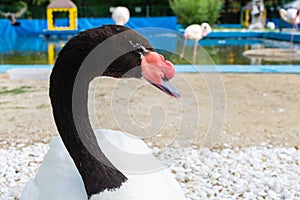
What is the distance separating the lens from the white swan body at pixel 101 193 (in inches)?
63.1

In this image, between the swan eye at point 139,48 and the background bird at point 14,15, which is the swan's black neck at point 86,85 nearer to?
the swan eye at point 139,48

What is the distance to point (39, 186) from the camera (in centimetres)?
187

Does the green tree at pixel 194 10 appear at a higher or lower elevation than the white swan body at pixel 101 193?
higher

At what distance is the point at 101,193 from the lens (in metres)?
1.58

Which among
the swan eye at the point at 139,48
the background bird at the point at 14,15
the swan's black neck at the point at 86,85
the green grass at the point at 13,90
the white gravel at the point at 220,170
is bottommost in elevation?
the green grass at the point at 13,90

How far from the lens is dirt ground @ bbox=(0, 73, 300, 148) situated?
3436 mm

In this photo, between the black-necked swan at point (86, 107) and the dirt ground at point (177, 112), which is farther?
the dirt ground at point (177, 112)

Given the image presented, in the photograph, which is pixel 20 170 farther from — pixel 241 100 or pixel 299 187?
pixel 241 100

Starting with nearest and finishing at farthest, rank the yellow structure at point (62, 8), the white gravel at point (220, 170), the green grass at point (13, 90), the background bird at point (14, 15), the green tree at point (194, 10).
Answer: the white gravel at point (220, 170) → the green grass at point (13, 90) → the yellow structure at point (62, 8) → the green tree at point (194, 10) → the background bird at point (14, 15)

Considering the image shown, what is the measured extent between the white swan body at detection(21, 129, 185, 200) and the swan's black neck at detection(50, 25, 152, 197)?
0.17ft

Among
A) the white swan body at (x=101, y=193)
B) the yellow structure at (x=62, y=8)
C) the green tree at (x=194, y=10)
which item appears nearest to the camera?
the white swan body at (x=101, y=193)

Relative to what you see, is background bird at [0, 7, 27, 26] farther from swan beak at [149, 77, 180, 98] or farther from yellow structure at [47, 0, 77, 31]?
swan beak at [149, 77, 180, 98]

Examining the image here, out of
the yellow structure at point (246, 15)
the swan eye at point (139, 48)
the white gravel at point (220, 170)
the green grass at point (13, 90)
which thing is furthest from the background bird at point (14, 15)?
the swan eye at point (139, 48)

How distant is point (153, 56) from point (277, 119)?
2929 millimetres
